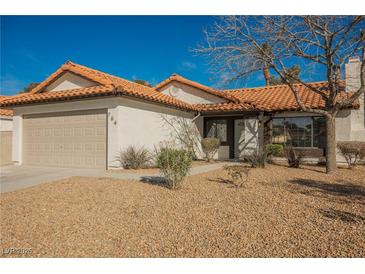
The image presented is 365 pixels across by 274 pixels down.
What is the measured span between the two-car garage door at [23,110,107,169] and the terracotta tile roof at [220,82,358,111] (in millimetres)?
8536

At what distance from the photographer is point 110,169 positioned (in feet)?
39.9

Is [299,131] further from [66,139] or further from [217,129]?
[66,139]

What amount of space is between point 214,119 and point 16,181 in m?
11.5

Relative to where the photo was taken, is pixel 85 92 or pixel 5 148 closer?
pixel 85 92

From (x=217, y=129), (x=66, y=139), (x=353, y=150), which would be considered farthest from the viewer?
(x=217, y=129)

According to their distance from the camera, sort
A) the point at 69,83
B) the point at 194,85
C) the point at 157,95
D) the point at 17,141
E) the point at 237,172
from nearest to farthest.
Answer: the point at 237,172
the point at 69,83
the point at 17,141
the point at 157,95
the point at 194,85

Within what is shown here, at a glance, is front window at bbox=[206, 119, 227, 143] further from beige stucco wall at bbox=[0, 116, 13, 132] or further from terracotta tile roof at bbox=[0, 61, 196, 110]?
beige stucco wall at bbox=[0, 116, 13, 132]

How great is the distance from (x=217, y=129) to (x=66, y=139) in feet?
28.9

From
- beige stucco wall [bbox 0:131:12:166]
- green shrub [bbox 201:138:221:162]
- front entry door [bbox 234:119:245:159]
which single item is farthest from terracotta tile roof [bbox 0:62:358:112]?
green shrub [bbox 201:138:221:162]

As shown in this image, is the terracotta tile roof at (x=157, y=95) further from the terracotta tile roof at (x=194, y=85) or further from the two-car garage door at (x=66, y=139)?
the two-car garage door at (x=66, y=139)

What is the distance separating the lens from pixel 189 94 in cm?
1866

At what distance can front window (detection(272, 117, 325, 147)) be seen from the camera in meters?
15.3

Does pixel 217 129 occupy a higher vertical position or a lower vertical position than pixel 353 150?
higher

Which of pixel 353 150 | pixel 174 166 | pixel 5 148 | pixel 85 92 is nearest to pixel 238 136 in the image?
pixel 353 150
